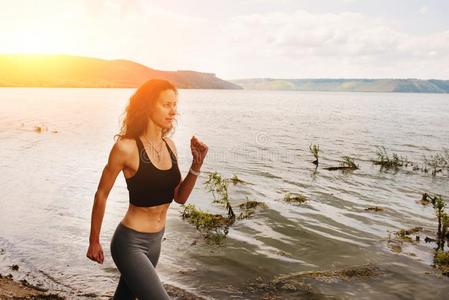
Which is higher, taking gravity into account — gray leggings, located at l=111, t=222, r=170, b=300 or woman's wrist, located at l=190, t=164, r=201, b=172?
woman's wrist, located at l=190, t=164, r=201, b=172

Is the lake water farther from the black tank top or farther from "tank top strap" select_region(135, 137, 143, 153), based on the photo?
"tank top strap" select_region(135, 137, 143, 153)

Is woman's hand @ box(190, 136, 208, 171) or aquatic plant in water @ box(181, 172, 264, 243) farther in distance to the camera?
aquatic plant in water @ box(181, 172, 264, 243)

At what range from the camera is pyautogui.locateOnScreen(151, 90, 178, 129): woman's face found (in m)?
3.92

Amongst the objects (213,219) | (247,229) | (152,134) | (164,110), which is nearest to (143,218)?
(152,134)

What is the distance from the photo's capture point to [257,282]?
29.5 feet

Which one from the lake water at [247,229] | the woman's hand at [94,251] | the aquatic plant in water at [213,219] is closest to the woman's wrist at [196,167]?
the woman's hand at [94,251]

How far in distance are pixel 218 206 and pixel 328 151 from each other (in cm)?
2243

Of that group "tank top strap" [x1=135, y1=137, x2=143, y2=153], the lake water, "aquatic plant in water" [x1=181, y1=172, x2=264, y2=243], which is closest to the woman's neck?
"tank top strap" [x1=135, y1=137, x2=143, y2=153]

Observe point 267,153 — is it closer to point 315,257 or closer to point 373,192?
point 373,192

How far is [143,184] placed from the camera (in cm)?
370

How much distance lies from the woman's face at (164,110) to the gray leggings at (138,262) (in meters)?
1.03

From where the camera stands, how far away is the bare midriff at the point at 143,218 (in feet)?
12.5

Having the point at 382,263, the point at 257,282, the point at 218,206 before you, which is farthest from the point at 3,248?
the point at 382,263

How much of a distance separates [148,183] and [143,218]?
0.36m
